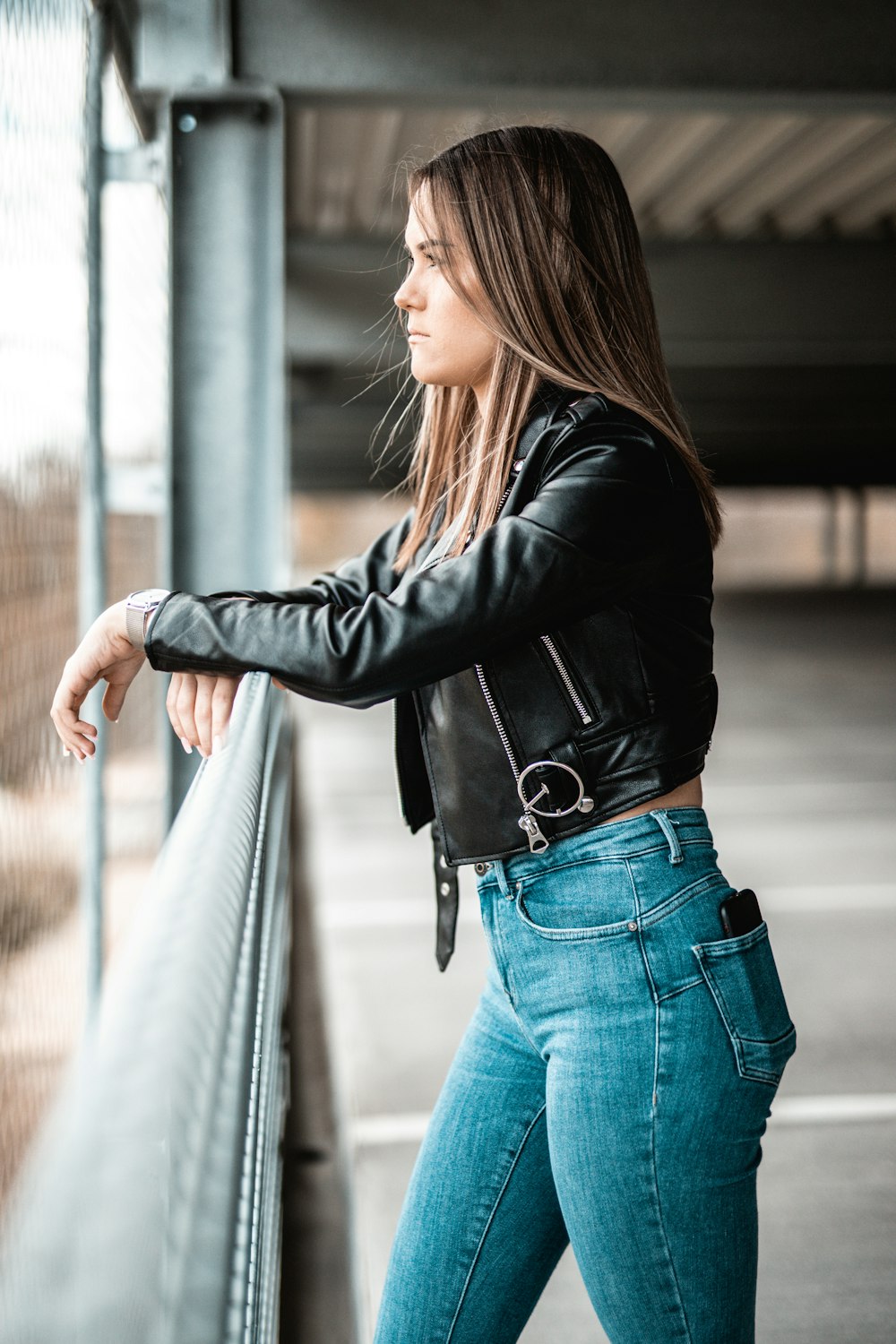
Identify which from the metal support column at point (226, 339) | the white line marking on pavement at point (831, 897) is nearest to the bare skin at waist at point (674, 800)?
the metal support column at point (226, 339)

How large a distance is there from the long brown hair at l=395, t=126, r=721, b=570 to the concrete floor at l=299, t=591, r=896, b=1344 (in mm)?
1906

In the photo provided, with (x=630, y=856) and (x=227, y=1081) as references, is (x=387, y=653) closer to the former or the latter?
(x=630, y=856)

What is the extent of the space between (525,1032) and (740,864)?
5429 millimetres

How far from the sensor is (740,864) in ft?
21.9

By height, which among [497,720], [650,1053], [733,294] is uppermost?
[733,294]

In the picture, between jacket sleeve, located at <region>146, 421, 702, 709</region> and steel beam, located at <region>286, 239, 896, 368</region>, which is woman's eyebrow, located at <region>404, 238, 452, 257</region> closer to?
jacket sleeve, located at <region>146, 421, 702, 709</region>

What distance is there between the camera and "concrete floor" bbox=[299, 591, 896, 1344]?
9.20 feet

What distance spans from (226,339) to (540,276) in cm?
272

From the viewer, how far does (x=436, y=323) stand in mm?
1471

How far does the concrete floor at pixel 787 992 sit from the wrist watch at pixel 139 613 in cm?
170

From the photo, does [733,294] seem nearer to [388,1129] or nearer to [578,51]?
[578,51]

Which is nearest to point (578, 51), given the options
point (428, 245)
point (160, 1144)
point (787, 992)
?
point (428, 245)

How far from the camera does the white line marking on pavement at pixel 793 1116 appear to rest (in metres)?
3.47

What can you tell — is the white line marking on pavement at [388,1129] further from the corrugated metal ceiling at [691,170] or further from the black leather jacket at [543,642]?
the corrugated metal ceiling at [691,170]
